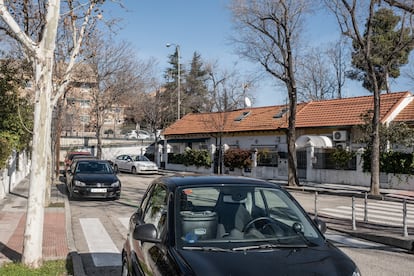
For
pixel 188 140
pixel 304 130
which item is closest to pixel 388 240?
pixel 304 130

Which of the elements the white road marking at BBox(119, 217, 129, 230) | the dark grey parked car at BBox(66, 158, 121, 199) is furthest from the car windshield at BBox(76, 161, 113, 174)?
the white road marking at BBox(119, 217, 129, 230)

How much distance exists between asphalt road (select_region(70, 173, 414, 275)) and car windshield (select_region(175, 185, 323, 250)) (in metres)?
3.12

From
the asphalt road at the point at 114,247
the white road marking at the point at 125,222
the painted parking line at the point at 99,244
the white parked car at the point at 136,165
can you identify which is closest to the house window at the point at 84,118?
the white parked car at the point at 136,165

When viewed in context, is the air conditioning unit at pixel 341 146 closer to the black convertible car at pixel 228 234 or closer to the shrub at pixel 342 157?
the shrub at pixel 342 157

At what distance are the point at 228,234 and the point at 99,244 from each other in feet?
19.3

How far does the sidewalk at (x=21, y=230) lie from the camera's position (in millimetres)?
8008

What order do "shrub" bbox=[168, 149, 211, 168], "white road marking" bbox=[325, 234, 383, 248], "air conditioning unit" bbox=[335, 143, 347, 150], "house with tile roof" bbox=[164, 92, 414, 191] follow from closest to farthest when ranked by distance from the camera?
"white road marking" bbox=[325, 234, 383, 248] < "air conditioning unit" bbox=[335, 143, 347, 150] < "house with tile roof" bbox=[164, 92, 414, 191] < "shrub" bbox=[168, 149, 211, 168]

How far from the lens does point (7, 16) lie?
6727mm

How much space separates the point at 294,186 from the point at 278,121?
1050 cm

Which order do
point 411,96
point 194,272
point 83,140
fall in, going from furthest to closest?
point 83,140
point 411,96
point 194,272

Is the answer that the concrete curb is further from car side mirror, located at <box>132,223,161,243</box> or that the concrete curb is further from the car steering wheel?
car side mirror, located at <box>132,223,161,243</box>

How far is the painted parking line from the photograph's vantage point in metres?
7.93

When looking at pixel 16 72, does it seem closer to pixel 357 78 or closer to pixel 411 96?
pixel 411 96

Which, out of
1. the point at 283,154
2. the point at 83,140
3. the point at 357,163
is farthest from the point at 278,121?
the point at 83,140
